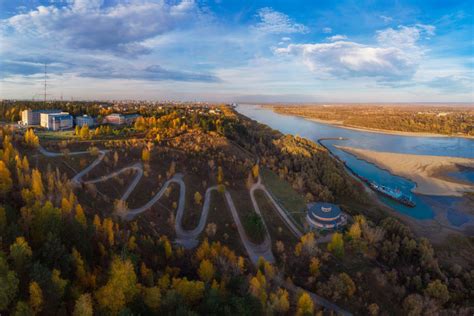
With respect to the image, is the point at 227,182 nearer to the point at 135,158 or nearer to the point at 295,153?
the point at 135,158

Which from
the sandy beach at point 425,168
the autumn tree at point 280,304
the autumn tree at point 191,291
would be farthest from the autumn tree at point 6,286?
the sandy beach at point 425,168

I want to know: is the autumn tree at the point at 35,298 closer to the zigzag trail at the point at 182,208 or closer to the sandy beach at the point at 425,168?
the zigzag trail at the point at 182,208

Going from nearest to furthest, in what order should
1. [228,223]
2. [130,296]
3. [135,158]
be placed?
1. [130,296]
2. [228,223]
3. [135,158]

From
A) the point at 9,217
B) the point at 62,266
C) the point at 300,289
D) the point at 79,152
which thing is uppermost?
the point at 79,152

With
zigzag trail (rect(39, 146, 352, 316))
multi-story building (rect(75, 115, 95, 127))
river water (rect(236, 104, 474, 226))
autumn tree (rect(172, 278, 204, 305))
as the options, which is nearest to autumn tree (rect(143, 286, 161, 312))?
autumn tree (rect(172, 278, 204, 305))

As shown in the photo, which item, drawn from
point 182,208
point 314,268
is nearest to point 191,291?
point 314,268

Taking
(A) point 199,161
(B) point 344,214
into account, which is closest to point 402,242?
(B) point 344,214
